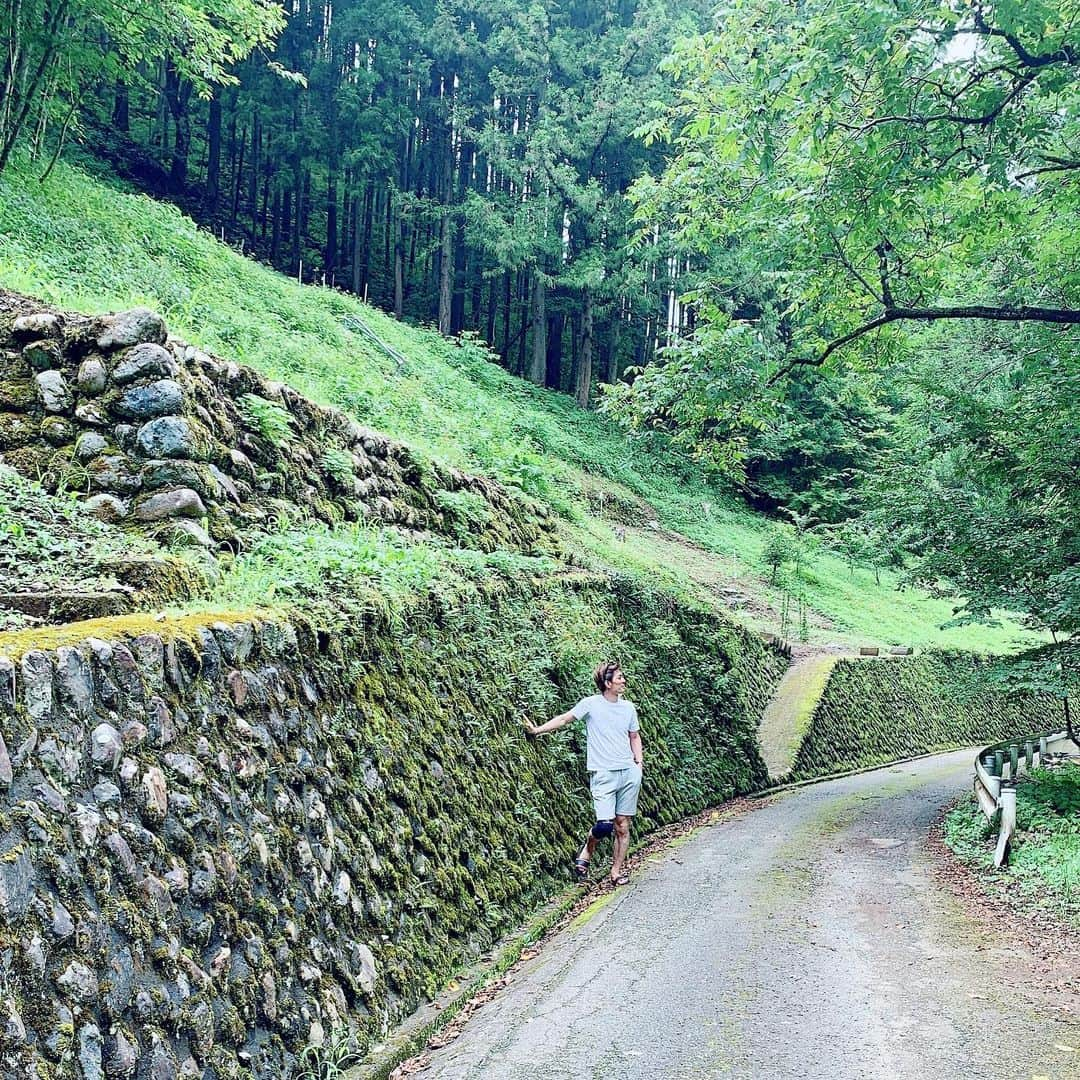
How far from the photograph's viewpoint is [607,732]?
7.68m

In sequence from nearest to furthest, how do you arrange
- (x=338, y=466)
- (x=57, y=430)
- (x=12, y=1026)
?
(x=12, y=1026) < (x=57, y=430) < (x=338, y=466)

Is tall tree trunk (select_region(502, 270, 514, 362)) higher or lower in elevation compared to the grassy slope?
higher

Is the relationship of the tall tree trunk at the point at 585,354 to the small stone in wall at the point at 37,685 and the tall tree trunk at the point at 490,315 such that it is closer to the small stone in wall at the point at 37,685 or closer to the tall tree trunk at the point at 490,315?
the tall tree trunk at the point at 490,315

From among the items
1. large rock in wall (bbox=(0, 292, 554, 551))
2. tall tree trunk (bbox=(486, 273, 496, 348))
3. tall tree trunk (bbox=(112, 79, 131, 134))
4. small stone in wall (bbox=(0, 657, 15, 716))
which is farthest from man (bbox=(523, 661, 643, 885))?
tall tree trunk (bbox=(112, 79, 131, 134))

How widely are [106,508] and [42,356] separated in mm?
1557

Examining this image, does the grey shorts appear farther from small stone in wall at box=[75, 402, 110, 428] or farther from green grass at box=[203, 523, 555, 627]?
small stone in wall at box=[75, 402, 110, 428]

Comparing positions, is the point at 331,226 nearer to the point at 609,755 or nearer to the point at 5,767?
the point at 609,755

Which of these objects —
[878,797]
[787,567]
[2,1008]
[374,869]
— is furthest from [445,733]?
[787,567]

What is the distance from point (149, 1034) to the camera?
303 cm

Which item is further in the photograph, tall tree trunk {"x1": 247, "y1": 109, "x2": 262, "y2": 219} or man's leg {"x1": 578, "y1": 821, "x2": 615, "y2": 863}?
tall tree trunk {"x1": 247, "y1": 109, "x2": 262, "y2": 219}

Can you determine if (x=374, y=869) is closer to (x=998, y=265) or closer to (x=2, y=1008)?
(x=2, y=1008)

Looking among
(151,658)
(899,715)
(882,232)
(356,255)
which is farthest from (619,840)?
(356,255)

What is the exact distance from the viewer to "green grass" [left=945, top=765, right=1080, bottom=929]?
7332mm

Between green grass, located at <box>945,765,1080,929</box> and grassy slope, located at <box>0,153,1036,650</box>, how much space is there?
20.7 feet
